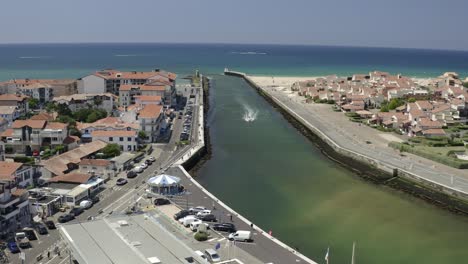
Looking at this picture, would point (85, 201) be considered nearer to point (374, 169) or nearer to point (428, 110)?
point (374, 169)

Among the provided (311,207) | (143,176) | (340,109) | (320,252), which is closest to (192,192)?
(143,176)

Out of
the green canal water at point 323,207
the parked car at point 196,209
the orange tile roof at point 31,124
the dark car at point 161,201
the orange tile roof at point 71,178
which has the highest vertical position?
the orange tile roof at point 31,124

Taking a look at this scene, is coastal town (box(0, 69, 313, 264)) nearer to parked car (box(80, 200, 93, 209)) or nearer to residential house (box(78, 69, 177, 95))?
parked car (box(80, 200, 93, 209))

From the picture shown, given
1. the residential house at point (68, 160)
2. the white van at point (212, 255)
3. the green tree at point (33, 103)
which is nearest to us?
the white van at point (212, 255)

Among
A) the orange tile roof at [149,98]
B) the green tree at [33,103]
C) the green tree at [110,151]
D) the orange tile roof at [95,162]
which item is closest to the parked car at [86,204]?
the orange tile roof at [95,162]

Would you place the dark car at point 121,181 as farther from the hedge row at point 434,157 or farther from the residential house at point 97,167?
the hedge row at point 434,157
